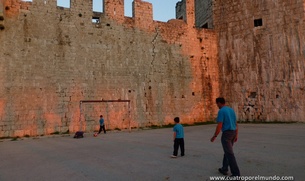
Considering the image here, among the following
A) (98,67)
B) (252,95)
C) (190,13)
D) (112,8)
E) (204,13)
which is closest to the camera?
(98,67)

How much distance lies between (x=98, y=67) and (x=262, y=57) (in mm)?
11047

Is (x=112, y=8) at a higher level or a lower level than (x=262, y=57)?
higher

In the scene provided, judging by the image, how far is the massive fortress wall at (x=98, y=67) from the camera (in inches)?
532

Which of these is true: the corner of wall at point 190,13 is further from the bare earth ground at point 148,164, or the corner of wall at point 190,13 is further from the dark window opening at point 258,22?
the bare earth ground at point 148,164

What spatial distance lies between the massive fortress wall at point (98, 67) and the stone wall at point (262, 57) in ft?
4.07

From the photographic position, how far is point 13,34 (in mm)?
13680

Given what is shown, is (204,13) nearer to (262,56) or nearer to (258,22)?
(258,22)

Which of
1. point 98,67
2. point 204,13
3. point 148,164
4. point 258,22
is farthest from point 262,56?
point 148,164

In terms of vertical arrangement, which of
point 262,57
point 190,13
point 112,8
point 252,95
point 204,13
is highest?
point 204,13

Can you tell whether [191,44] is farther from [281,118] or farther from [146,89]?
[281,118]

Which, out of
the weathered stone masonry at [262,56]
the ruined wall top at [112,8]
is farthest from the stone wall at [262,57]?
the ruined wall top at [112,8]

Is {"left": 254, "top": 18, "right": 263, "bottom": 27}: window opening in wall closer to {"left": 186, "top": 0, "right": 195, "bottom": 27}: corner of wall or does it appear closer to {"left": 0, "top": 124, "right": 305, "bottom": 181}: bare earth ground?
{"left": 186, "top": 0, "right": 195, "bottom": 27}: corner of wall

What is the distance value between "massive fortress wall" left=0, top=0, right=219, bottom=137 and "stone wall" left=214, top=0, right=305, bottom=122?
1241 mm

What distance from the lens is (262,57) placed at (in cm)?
1758
